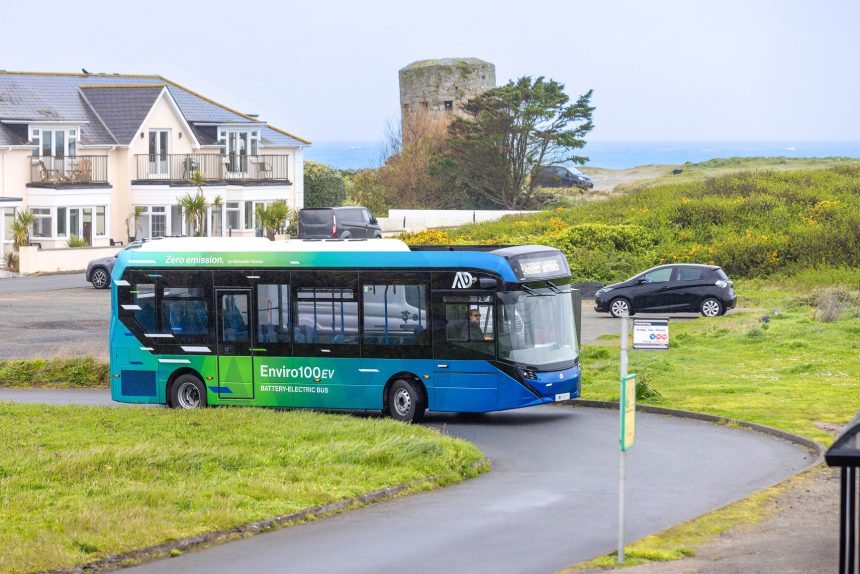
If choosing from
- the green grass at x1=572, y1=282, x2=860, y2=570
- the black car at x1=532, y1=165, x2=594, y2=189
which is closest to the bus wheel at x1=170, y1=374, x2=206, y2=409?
the green grass at x1=572, y1=282, x2=860, y2=570

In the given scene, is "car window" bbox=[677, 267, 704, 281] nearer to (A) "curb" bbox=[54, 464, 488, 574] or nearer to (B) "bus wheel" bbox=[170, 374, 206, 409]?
(B) "bus wheel" bbox=[170, 374, 206, 409]

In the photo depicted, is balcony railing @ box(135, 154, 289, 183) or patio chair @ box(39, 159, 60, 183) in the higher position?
balcony railing @ box(135, 154, 289, 183)

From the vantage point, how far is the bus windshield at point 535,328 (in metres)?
23.8

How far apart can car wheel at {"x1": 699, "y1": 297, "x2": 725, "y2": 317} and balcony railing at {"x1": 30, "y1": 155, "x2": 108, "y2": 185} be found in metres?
32.6

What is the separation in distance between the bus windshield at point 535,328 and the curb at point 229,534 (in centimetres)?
538

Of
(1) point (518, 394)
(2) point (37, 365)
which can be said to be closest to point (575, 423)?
(1) point (518, 394)

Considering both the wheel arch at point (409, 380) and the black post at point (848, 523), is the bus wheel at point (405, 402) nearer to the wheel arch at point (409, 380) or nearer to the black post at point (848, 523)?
the wheel arch at point (409, 380)

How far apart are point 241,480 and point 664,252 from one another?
34897mm

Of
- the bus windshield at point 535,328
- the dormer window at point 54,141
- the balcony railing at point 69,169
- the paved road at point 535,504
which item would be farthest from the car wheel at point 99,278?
the bus windshield at point 535,328

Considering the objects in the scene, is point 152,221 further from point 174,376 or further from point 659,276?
point 174,376

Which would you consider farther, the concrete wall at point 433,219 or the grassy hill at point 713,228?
the concrete wall at point 433,219

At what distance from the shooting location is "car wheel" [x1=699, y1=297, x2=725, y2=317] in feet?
132

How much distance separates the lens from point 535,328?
2398cm

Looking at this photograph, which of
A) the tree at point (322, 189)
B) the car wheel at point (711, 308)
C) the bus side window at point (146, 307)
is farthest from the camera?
the tree at point (322, 189)
